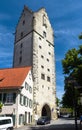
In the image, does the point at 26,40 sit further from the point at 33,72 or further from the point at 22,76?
the point at 22,76

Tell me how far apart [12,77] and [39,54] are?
49.8 feet

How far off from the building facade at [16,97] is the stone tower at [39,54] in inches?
318

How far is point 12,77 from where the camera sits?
1779 inches

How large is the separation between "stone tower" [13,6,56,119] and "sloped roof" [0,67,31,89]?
7.62 meters

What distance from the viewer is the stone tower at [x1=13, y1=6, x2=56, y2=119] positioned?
55875 mm

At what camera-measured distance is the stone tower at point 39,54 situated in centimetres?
5588

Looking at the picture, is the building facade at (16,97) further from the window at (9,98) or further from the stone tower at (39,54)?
the stone tower at (39,54)

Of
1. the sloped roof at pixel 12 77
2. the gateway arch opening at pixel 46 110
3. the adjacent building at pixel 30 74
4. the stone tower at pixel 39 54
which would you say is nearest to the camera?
the adjacent building at pixel 30 74

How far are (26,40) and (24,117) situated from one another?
76.0 ft

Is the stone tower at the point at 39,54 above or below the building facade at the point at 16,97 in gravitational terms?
above

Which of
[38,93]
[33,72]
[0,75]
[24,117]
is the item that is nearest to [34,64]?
[33,72]

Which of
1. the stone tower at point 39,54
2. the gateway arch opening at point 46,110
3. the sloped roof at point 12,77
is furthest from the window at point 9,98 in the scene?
the gateway arch opening at point 46,110

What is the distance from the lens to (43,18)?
215ft

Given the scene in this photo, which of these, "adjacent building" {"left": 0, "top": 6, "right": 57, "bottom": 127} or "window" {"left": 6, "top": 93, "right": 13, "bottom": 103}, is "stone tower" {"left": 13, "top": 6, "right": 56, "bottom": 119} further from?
"window" {"left": 6, "top": 93, "right": 13, "bottom": 103}
